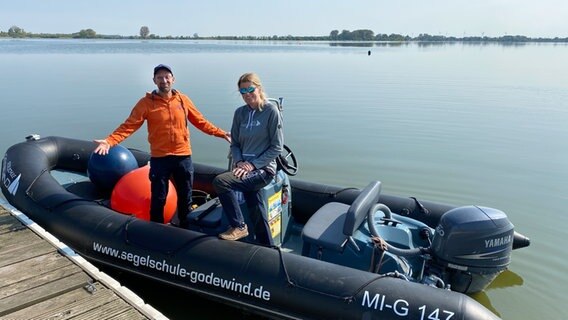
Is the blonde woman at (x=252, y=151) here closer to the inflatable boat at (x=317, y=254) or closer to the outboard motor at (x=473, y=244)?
the inflatable boat at (x=317, y=254)

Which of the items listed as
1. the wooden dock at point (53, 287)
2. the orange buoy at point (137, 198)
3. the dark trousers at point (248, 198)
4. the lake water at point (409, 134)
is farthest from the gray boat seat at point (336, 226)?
the orange buoy at point (137, 198)

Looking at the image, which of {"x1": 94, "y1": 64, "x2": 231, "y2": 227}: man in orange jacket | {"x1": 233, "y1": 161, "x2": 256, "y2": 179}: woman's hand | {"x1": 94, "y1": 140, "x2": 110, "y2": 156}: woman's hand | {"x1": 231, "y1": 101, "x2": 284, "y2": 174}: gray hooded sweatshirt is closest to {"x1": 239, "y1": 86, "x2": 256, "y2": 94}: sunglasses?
{"x1": 231, "y1": 101, "x2": 284, "y2": 174}: gray hooded sweatshirt

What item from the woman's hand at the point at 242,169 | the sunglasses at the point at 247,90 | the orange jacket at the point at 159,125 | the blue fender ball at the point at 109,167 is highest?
the sunglasses at the point at 247,90

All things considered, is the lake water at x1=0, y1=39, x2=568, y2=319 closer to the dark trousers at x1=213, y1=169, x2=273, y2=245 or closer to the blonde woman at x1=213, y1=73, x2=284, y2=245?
the dark trousers at x1=213, y1=169, x2=273, y2=245

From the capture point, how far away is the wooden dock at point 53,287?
2588 mm

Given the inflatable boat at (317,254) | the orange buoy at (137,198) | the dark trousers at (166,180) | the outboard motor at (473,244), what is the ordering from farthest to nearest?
1. the orange buoy at (137,198)
2. the dark trousers at (166,180)
3. the outboard motor at (473,244)
4. the inflatable boat at (317,254)

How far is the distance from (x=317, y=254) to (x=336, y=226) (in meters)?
0.26

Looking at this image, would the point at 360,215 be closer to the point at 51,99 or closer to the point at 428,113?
the point at 428,113

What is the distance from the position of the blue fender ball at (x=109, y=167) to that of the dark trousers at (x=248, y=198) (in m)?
1.70

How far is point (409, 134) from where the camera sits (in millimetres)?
8914

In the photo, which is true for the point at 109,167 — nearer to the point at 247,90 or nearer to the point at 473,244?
the point at 247,90

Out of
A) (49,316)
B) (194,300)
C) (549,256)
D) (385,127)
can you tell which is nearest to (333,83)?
(385,127)

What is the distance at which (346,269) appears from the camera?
9.49ft

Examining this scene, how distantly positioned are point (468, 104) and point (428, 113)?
189 cm
